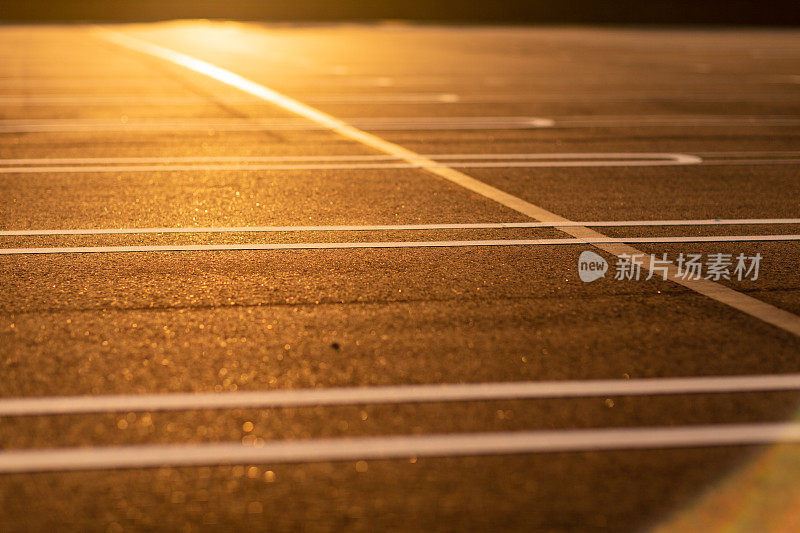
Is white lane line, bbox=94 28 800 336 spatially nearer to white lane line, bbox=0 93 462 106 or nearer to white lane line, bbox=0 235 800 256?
white lane line, bbox=0 235 800 256

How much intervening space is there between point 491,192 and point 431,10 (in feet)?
131

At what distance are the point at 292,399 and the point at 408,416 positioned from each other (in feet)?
1.65

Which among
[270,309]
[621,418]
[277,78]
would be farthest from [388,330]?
[277,78]

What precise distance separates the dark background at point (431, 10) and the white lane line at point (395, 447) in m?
40.3

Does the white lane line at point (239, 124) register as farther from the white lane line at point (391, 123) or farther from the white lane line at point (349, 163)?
the white lane line at point (349, 163)

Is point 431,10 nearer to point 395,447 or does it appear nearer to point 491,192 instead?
point 491,192

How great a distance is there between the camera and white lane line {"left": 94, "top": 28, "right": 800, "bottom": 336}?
5406 mm

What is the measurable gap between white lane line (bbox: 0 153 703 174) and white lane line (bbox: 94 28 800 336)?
0.48 meters

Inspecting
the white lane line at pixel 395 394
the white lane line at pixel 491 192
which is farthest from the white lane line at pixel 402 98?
the white lane line at pixel 395 394

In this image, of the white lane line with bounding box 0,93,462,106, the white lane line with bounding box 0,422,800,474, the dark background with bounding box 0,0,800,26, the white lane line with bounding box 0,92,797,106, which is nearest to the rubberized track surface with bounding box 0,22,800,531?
the white lane line with bounding box 0,422,800,474

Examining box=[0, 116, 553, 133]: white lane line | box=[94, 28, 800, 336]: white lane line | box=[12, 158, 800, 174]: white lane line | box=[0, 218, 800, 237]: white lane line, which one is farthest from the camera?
box=[0, 116, 553, 133]: white lane line

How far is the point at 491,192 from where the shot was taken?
845 cm

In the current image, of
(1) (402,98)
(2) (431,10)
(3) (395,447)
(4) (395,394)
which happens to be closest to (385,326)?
(4) (395,394)

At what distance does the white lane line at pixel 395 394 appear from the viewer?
4098 mm
